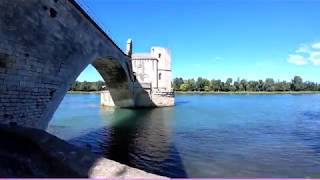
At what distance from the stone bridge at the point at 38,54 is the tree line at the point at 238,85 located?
125 m

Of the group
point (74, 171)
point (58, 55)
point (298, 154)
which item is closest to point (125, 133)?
point (58, 55)

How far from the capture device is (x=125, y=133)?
79.0 feet

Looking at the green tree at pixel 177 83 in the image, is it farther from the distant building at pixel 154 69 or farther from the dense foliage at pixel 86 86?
the distant building at pixel 154 69

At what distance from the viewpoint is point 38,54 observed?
560 inches

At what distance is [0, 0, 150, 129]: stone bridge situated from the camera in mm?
12188

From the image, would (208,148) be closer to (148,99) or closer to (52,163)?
(52,163)

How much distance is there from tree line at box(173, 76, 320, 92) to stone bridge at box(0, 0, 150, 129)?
12544cm

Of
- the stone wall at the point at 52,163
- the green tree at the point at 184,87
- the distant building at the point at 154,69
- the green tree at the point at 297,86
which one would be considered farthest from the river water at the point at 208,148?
the green tree at the point at 297,86

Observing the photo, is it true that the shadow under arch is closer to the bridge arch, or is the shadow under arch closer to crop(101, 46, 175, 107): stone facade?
crop(101, 46, 175, 107): stone facade

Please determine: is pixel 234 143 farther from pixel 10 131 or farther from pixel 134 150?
pixel 10 131

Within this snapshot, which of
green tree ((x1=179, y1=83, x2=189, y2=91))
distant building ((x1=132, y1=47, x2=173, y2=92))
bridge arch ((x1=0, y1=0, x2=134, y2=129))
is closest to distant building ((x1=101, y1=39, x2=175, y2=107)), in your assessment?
distant building ((x1=132, y1=47, x2=173, y2=92))

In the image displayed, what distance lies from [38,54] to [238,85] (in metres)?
143

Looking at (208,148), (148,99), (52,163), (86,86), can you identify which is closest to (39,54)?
(52,163)

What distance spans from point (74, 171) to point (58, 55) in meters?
9.08
